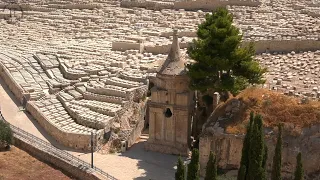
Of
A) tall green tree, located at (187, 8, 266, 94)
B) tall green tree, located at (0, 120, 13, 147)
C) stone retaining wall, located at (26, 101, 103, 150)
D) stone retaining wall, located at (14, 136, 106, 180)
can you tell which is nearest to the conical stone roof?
tall green tree, located at (187, 8, 266, 94)

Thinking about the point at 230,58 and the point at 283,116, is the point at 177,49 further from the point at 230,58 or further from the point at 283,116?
the point at 283,116

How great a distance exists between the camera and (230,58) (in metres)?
25.9

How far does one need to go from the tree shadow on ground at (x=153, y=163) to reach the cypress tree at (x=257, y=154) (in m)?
5.36

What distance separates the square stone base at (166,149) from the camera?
2741cm

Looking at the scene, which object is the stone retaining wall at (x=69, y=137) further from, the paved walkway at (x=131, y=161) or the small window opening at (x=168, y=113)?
the small window opening at (x=168, y=113)

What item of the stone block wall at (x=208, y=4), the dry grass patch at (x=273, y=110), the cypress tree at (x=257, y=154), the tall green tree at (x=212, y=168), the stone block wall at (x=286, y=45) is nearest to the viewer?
the tall green tree at (x=212, y=168)

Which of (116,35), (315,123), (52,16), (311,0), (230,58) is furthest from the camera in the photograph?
(52,16)

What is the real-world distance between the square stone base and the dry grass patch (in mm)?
2908

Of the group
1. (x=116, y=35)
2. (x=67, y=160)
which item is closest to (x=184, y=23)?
(x=116, y=35)

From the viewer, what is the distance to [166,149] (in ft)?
90.9

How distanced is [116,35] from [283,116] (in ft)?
72.0

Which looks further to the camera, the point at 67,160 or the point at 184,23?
the point at 184,23

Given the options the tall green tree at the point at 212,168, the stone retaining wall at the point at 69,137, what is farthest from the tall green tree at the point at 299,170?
the stone retaining wall at the point at 69,137

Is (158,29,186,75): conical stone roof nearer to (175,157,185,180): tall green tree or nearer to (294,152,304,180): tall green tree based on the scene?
(175,157,185,180): tall green tree
